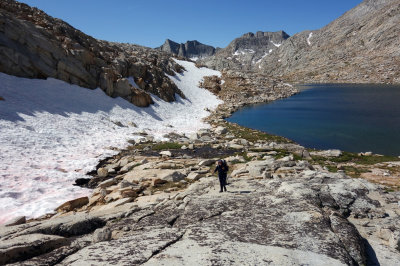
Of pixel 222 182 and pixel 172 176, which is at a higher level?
pixel 222 182

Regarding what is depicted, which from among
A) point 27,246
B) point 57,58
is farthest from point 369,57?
point 27,246

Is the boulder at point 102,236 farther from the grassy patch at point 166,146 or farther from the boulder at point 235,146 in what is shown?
the boulder at point 235,146

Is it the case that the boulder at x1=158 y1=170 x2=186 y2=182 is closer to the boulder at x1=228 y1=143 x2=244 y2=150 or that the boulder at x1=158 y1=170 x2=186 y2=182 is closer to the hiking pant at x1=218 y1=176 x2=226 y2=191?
the hiking pant at x1=218 y1=176 x2=226 y2=191

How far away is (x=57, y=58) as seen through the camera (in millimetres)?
39406

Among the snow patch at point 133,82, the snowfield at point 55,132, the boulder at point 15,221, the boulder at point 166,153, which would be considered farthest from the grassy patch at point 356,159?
the snow patch at point 133,82

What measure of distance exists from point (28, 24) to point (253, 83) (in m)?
78.7

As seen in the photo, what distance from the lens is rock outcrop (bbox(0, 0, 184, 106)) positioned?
113ft

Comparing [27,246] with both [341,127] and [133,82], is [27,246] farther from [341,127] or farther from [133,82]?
[133,82]

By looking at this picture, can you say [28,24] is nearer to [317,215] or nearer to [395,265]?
[317,215]

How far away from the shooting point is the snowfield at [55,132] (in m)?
16.6

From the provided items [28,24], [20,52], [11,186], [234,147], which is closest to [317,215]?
[11,186]

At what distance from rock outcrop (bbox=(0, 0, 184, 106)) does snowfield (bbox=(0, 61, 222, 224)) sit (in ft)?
6.22

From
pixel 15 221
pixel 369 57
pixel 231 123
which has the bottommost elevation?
pixel 15 221

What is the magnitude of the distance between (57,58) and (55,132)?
18.0m
